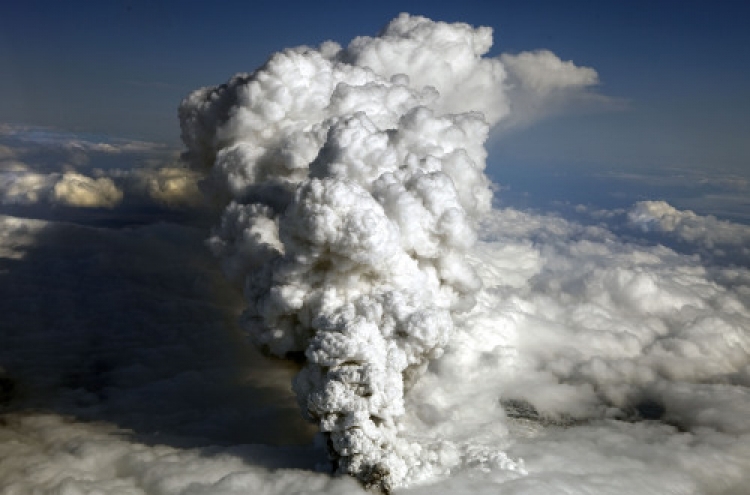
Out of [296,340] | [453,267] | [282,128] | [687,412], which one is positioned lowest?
[687,412]

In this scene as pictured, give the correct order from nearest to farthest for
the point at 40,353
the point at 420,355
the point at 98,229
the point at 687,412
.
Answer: the point at 420,355
the point at 40,353
the point at 687,412
the point at 98,229

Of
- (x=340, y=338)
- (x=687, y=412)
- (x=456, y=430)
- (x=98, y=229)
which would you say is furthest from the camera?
(x=98, y=229)

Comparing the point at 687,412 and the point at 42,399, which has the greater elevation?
the point at 42,399

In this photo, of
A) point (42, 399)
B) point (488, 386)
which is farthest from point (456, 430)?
point (42, 399)

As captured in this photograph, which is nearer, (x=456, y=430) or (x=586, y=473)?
(x=586, y=473)

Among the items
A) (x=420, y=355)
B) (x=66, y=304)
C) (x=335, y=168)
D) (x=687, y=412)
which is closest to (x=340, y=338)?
(x=420, y=355)

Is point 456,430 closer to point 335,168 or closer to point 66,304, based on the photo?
point 335,168

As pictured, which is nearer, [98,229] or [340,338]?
[340,338]

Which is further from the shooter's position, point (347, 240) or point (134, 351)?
point (134, 351)

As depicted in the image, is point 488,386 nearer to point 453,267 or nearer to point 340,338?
point 453,267
